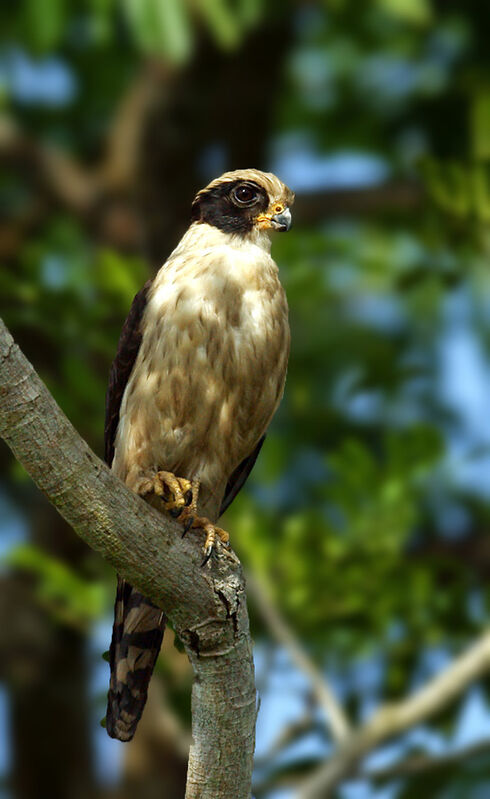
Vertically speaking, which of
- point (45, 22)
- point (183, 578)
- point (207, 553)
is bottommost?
point (183, 578)

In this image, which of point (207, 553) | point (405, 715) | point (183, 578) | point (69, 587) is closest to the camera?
point (183, 578)

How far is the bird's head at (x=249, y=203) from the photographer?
425 centimetres

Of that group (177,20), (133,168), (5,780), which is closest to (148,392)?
(177,20)

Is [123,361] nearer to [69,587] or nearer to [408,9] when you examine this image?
[69,587]

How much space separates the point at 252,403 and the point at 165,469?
15.1 inches

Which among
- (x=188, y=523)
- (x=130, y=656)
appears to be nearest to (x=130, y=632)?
(x=130, y=656)

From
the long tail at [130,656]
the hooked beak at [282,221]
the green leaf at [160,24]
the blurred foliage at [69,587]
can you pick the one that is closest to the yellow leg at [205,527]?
the long tail at [130,656]

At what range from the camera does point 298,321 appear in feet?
26.6

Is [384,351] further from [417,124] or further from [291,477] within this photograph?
[417,124]

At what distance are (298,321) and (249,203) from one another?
3.83m

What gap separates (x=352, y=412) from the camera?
25.4 ft

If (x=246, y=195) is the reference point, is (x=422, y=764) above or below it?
below

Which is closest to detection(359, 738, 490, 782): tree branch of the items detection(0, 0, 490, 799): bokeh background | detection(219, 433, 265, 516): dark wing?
detection(0, 0, 490, 799): bokeh background

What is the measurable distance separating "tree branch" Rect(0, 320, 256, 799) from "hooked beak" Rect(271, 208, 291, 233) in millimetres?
1234
